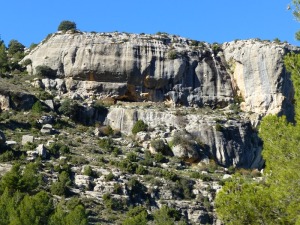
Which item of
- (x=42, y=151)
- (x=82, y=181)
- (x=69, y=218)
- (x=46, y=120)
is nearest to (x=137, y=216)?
(x=69, y=218)

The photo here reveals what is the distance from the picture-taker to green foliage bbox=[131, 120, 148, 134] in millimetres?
45031

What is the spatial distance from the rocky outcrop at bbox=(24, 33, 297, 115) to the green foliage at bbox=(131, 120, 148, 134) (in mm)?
4484

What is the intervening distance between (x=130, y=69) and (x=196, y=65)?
6116 millimetres

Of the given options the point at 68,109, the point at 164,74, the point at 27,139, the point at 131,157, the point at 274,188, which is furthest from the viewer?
the point at 164,74

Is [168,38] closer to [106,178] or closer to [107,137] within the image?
[107,137]

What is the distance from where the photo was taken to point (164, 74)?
50.2m

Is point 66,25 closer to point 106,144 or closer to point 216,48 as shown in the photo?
point 216,48

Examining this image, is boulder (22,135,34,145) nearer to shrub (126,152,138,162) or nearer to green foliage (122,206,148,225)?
shrub (126,152,138,162)

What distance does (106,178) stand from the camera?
116 ft

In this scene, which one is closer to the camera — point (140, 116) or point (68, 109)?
point (68, 109)

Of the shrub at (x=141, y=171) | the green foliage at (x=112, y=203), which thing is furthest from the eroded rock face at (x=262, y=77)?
the green foliage at (x=112, y=203)

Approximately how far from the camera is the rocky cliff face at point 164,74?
4931 cm

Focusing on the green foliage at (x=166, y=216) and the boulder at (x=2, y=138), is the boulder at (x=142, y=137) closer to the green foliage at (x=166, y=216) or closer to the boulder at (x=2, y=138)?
the boulder at (x=2, y=138)

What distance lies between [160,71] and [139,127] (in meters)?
7.11
